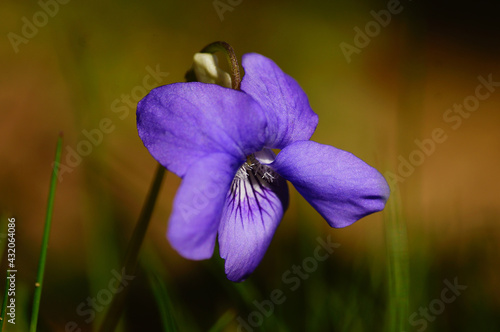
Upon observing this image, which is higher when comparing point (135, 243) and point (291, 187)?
point (291, 187)

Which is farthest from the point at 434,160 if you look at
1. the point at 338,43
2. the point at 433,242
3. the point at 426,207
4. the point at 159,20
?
the point at 159,20

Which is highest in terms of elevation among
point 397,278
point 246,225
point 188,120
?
point 188,120

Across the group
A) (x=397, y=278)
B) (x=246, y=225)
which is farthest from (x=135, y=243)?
(x=397, y=278)

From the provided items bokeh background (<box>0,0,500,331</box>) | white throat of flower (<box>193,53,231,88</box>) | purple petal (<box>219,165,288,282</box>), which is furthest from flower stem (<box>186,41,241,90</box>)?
bokeh background (<box>0,0,500,331</box>)

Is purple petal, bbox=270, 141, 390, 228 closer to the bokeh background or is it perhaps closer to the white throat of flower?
the white throat of flower

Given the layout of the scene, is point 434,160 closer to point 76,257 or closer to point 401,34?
point 401,34

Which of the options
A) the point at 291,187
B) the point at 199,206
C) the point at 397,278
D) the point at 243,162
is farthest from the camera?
the point at 291,187

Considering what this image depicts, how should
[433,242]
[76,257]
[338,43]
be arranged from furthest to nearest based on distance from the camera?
1. [338,43]
2. [76,257]
3. [433,242]

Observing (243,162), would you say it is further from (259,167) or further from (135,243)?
(135,243)
